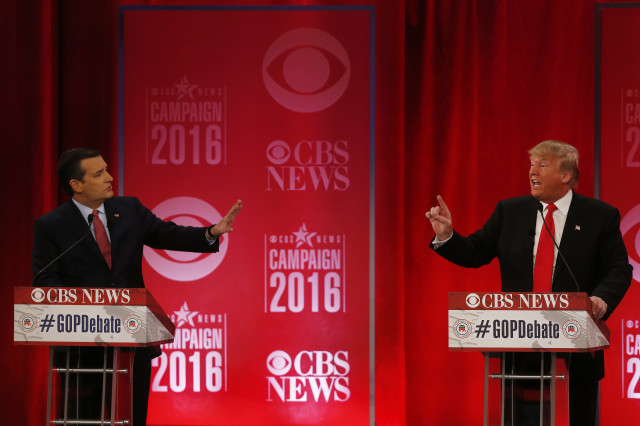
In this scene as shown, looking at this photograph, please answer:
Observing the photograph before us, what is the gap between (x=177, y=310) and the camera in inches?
200

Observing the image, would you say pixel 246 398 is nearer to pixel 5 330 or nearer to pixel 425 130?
pixel 5 330

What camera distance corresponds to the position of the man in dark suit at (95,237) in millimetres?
3287

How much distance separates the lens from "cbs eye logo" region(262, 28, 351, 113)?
5039mm

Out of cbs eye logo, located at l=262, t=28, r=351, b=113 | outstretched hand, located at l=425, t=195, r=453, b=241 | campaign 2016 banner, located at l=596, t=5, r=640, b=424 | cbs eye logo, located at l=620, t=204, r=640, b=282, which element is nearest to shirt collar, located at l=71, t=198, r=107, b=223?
outstretched hand, located at l=425, t=195, r=453, b=241

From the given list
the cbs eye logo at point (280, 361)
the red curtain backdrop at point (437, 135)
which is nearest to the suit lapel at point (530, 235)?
the red curtain backdrop at point (437, 135)

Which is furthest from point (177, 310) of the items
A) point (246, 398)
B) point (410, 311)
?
point (410, 311)

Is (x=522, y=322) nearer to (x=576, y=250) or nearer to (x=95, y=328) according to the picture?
(x=576, y=250)

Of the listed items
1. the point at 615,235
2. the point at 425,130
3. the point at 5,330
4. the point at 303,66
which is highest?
the point at 303,66

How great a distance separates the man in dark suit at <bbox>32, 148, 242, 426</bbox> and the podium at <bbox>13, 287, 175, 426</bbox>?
272 millimetres

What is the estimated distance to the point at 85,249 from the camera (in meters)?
3.29

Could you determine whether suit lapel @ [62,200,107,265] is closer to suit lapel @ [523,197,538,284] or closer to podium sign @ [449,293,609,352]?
podium sign @ [449,293,609,352]

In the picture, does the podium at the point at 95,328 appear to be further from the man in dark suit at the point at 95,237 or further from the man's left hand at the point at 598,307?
the man's left hand at the point at 598,307

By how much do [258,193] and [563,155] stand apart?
7.41 ft

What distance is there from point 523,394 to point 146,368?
5.26ft
